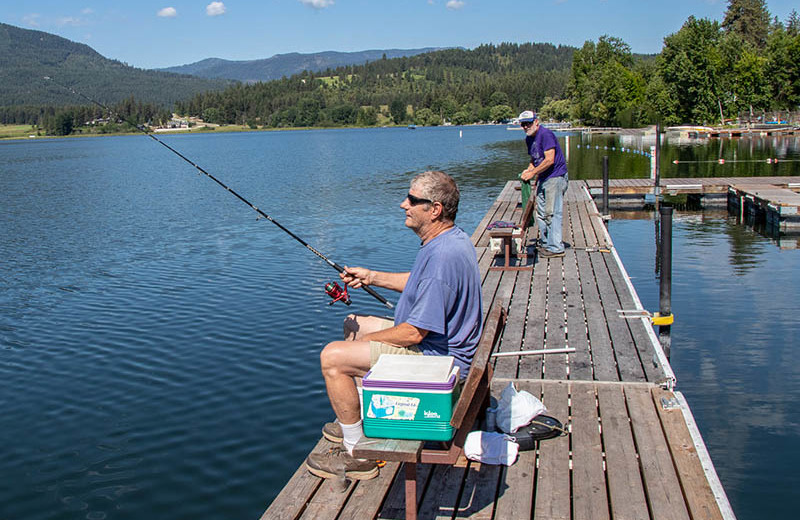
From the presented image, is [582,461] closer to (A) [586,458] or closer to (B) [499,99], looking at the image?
(A) [586,458]

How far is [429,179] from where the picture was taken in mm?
4121

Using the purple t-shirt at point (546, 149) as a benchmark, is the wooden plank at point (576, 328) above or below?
below

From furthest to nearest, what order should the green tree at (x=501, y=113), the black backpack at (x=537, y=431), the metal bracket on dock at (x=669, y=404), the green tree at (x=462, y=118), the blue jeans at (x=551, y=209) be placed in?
1. the green tree at (x=462, y=118)
2. the green tree at (x=501, y=113)
3. the blue jeans at (x=551, y=209)
4. the metal bracket on dock at (x=669, y=404)
5. the black backpack at (x=537, y=431)

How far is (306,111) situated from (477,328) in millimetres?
182531

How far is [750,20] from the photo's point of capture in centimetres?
10069

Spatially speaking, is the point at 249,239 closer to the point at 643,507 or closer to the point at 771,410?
the point at 771,410

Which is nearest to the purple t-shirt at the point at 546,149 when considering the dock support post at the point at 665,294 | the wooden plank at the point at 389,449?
the dock support post at the point at 665,294

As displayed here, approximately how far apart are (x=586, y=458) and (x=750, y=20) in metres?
113

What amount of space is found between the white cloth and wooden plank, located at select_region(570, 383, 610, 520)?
0.37m

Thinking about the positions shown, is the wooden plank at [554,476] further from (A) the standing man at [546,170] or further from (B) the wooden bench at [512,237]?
(A) the standing man at [546,170]

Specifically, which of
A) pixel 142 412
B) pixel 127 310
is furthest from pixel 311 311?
pixel 142 412

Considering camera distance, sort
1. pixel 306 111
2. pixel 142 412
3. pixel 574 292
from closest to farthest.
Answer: pixel 142 412 < pixel 574 292 < pixel 306 111

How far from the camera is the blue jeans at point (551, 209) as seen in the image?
10188 mm

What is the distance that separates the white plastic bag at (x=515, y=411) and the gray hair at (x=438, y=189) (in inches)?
52.7
